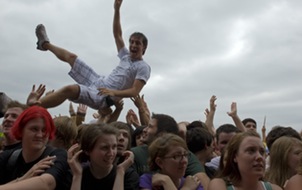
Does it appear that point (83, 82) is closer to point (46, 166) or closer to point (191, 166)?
point (191, 166)

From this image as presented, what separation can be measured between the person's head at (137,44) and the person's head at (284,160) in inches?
132

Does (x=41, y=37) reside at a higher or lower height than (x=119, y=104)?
higher

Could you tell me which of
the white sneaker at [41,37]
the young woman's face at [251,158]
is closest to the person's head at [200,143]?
the young woman's face at [251,158]

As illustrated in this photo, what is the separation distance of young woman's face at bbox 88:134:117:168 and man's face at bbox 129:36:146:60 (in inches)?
136

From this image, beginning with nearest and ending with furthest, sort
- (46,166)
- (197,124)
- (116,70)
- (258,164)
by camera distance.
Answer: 1. (46,166)
2. (258,164)
3. (197,124)
4. (116,70)

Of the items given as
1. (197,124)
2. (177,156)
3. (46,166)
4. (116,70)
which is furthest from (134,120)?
(46,166)

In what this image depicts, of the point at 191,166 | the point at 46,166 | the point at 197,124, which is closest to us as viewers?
the point at 46,166

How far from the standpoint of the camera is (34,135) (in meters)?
3.26

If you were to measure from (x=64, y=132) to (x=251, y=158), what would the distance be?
196 cm

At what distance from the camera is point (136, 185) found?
134 inches

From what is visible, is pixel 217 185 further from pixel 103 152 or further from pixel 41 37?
pixel 41 37

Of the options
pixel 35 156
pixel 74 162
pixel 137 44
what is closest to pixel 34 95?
pixel 35 156

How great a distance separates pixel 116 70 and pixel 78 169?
148 inches

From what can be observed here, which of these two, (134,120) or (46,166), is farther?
(134,120)
